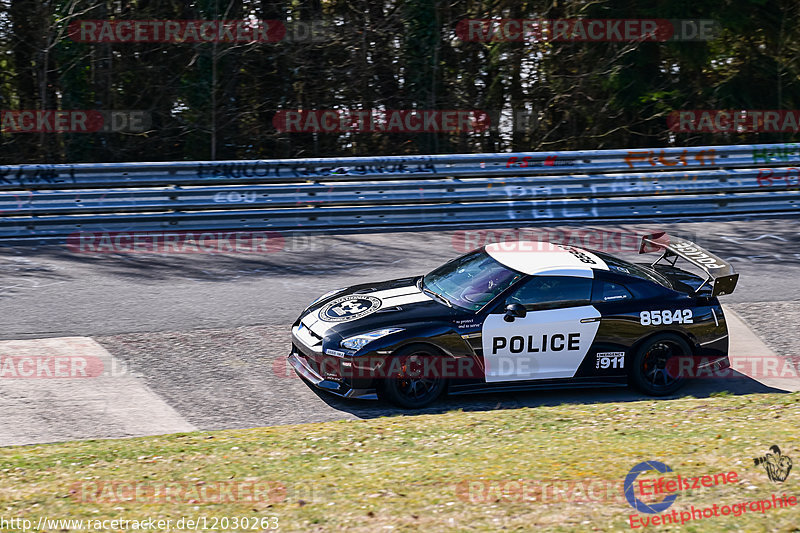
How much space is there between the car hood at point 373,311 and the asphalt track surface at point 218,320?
2.22 ft

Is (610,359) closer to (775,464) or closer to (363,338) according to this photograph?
(363,338)

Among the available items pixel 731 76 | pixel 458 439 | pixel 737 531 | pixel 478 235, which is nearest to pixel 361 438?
pixel 458 439

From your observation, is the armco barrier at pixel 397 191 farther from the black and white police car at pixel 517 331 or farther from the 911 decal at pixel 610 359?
the 911 decal at pixel 610 359

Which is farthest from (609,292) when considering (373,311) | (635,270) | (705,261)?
(373,311)

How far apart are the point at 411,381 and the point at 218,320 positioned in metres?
3.09

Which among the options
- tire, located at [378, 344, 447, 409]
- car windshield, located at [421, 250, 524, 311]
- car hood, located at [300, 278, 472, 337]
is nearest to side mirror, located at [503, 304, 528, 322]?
car windshield, located at [421, 250, 524, 311]

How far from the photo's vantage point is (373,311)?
326 inches

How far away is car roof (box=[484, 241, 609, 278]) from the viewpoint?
8.47 meters

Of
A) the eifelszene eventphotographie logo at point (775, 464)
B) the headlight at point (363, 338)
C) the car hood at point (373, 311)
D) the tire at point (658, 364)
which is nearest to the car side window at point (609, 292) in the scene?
the tire at point (658, 364)

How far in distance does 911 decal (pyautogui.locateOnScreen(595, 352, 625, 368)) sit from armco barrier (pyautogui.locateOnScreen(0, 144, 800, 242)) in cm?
611

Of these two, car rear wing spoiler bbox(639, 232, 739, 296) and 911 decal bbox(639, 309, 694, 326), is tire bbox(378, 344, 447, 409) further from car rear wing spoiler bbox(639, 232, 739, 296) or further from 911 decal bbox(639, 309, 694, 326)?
car rear wing spoiler bbox(639, 232, 739, 296)

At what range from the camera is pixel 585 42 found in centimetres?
1830

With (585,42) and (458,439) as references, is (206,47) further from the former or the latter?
(458,439)

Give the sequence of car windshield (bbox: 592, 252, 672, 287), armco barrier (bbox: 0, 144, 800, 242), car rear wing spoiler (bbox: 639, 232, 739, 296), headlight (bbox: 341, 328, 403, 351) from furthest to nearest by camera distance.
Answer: armco barrier (bbox: 0, 144, 800, 242) → car windshield (bbox: 592, 252, 672, 287) → car rear wing spoiler (bbox: 639, 232, 739, 296) → headlight (bbox: 341, 328, 403, 351)
